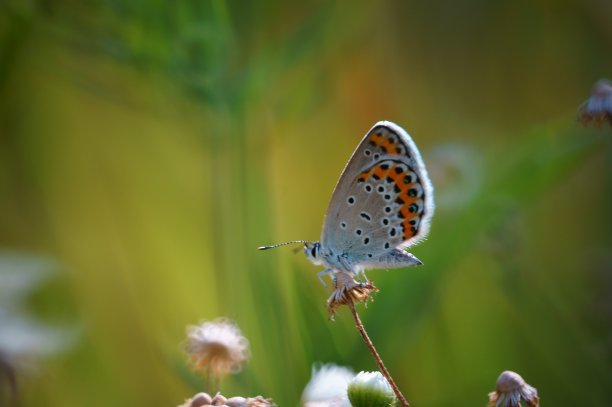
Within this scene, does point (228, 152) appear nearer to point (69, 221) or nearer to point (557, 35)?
point (69, 221)

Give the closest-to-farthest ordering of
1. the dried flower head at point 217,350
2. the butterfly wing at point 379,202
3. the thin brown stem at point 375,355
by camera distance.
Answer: the thin brown stem at point 375,355 → the dried flower head at point 217,350 → the butterfly wing at point 379,202

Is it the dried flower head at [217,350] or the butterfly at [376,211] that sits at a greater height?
the butterfly at [376,211]

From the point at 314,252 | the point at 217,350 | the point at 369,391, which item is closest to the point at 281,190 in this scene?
the point at 314,252

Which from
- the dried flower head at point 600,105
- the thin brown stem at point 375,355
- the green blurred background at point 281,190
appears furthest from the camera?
the green blurred background at point 281,190

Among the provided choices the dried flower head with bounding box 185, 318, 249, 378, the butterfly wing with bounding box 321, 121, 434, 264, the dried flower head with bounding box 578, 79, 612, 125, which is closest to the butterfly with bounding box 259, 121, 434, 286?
the butterfly wing with bounding box 321, 121, 434, 264

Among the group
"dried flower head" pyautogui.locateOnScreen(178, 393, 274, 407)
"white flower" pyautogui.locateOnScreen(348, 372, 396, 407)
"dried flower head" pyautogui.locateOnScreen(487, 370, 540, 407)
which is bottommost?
"dried flower head" pyautogui.locateOnScreen(487, 370, 540, 407)

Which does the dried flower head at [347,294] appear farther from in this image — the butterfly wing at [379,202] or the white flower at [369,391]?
the butterfly wing at [379,202]

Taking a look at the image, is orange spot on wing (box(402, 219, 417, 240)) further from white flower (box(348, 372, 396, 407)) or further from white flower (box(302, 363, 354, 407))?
white flower (box(348, 372, 396, 407))

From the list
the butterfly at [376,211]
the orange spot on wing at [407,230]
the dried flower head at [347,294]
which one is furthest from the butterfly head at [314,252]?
the dried flower head at [347,294]
